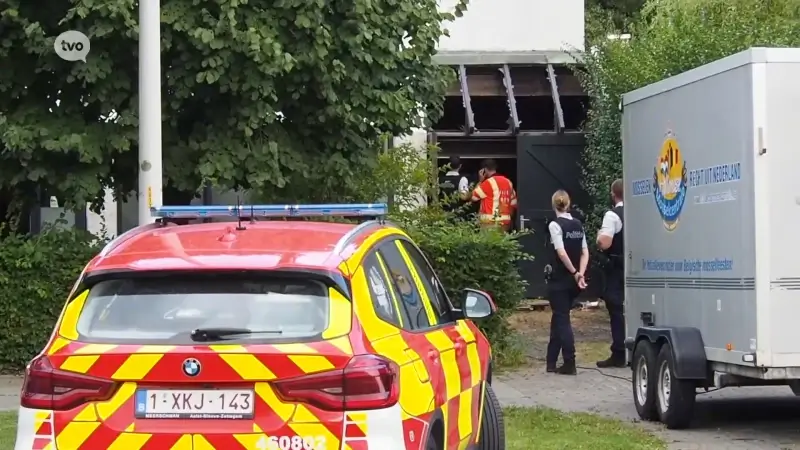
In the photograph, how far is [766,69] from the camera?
29.6ft

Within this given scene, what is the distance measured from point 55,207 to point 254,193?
9.21 feet

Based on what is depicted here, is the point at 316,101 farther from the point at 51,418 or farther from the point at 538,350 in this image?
the point at 51,418

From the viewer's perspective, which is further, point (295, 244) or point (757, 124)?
point (757, 124)

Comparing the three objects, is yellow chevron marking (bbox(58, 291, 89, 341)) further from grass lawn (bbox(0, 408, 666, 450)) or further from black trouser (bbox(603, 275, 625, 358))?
black trouser (bbox(603, 275, 625, 358))

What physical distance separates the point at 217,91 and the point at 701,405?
569 cm

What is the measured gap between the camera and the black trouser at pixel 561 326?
45.3 feet

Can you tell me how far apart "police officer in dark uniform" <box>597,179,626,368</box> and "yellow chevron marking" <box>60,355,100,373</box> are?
31.9 feet

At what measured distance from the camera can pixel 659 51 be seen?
17734mm

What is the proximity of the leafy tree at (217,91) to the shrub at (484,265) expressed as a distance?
1261 mm

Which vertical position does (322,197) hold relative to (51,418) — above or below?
above

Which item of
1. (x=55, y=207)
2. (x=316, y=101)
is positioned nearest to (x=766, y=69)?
(x=316, y=101)

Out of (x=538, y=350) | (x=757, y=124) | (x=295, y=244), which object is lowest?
(x=538, y=350)

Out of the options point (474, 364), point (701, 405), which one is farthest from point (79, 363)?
point (701, 405)

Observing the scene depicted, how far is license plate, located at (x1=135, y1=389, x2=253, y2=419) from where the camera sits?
512 centimetres
